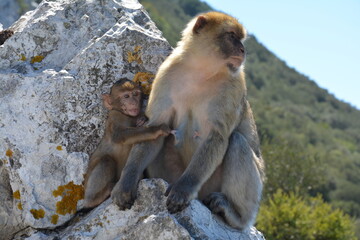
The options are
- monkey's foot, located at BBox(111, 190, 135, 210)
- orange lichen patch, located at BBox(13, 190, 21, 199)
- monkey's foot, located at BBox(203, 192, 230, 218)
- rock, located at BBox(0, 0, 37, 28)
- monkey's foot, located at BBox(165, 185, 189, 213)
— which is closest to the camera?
monkey's foot, located at BBox(165, 185, 189, 213)

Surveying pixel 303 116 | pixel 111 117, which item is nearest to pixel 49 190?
pixel 111 117

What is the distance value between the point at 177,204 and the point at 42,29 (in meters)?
2.69

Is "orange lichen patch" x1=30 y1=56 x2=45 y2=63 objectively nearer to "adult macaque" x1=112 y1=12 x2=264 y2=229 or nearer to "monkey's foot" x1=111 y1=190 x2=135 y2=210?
"adult macaque" x1=112 y1=12 x2=264 y2=229

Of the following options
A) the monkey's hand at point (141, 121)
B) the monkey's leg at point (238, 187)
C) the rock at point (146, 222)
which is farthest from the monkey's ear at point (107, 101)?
the monkey's leg at point (238, 187)

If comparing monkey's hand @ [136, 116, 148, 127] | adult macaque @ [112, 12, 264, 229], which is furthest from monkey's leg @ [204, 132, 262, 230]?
monkey's hand @ [136, 116, 148, 127]

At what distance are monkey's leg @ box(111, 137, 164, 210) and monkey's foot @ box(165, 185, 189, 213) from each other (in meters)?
0.37

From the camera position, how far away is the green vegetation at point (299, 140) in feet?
65.6

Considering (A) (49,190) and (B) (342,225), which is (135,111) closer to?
(A) (49,190)

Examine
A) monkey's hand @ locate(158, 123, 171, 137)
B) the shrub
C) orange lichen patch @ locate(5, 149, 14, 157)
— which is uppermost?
monkey's hand @ locate(158, 123, 171, 137)

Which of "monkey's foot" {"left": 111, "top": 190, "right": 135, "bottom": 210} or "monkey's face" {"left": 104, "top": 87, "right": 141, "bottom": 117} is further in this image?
"monkey's face" {"left": 104, "top": 87, "right": 141, "bottom": 117}

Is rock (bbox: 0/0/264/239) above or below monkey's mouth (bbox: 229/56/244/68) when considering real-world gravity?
below

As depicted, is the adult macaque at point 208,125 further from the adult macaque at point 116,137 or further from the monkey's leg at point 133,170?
the adult macaque at point 116,137

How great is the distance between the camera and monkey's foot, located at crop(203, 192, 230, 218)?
4773mm

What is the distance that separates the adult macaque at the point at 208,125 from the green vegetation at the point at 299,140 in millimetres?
8434
